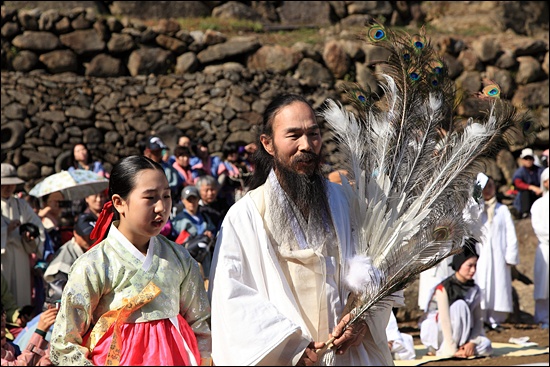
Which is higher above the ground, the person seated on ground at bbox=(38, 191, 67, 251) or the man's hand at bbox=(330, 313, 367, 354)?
the person seated on ground at bbox=(38, 191, 67, 251)

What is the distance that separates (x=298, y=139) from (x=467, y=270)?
4598 mm

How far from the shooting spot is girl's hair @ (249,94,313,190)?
3848 mm

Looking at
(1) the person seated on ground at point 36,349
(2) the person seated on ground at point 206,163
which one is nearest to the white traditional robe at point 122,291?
(1) the person seated on ground at point 36,349

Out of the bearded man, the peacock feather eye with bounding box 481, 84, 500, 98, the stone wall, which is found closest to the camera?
the bearded man

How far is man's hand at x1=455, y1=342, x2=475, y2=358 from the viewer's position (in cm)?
788

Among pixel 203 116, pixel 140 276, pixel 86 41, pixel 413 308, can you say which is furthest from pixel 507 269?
pixel 86 41

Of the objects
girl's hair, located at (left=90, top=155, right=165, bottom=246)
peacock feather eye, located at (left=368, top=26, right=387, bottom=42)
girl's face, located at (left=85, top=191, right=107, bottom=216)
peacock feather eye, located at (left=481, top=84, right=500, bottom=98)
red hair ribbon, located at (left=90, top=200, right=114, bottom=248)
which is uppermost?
peacock feather eye, located at (left=368, top=26, right=387, bottom=42)

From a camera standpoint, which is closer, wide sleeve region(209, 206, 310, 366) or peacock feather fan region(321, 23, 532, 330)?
wide sleeve region(209, 206, 310, 366)

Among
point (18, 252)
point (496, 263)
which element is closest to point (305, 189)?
point (18, 252)

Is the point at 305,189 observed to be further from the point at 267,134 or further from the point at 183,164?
the point at 183,164

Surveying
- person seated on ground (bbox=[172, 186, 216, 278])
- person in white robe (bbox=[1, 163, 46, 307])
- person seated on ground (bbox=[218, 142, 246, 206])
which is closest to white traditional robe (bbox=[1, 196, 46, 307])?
person in white robe (bbox=[1, 163, 46, 307])

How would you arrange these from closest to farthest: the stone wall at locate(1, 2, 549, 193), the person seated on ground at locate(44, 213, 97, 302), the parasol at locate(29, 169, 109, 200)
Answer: the person seated on ground at locate(44, 213, 97, 302), the parasol at locate(29, 169, 109, 200), the stone wall at locate(1, 2, 549, 193)

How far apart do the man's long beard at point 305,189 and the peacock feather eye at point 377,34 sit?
0.71 meters

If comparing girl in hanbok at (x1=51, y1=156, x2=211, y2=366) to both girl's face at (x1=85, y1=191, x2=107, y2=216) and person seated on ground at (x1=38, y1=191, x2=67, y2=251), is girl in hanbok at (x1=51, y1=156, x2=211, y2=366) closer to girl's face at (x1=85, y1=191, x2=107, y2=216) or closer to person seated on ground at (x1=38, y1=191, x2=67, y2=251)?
girl's face at (x1=85, y1=191, x2=107, y2=216)
